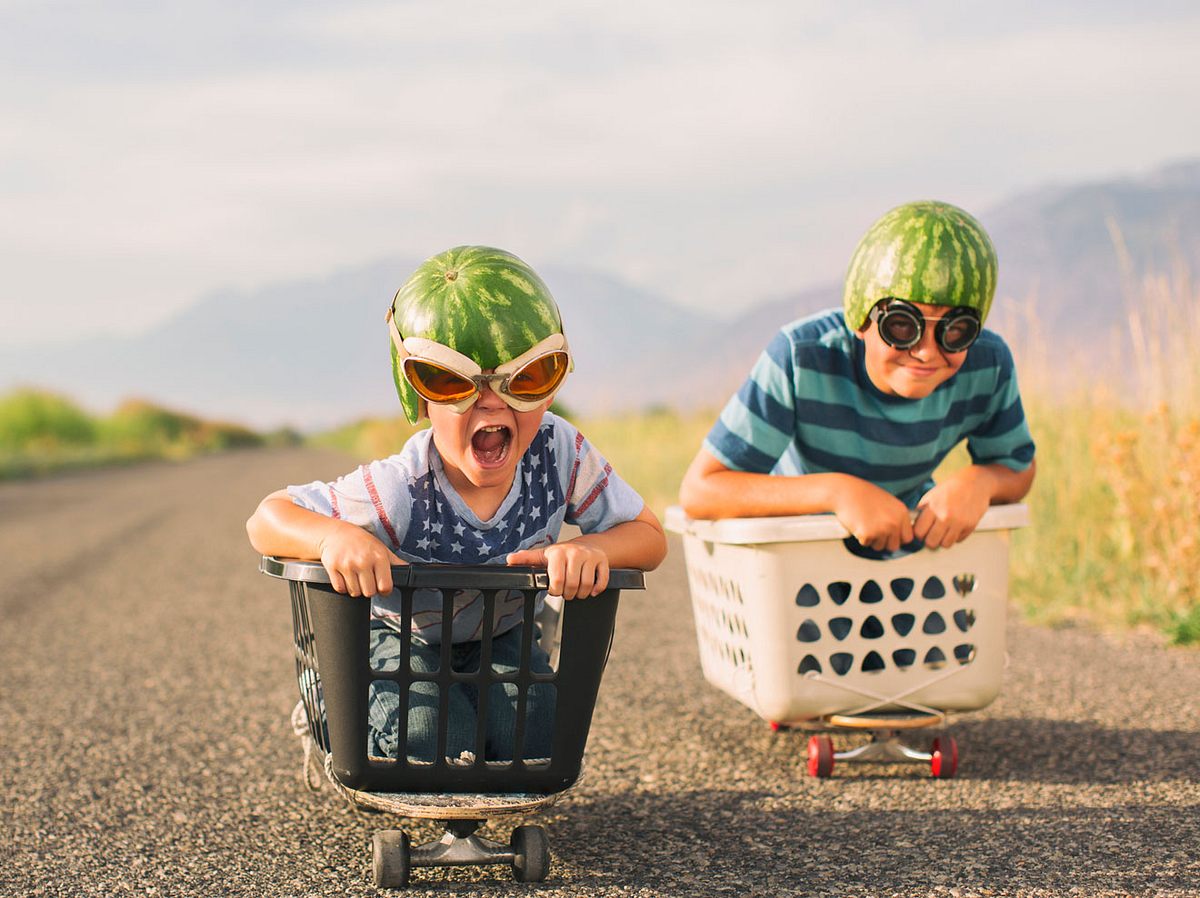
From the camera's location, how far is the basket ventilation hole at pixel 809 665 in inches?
115

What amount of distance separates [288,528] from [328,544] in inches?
6.4

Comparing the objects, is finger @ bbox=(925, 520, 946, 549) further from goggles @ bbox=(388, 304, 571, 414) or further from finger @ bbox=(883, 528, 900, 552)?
goggles @ bbox=(388, 304, 571, 414)

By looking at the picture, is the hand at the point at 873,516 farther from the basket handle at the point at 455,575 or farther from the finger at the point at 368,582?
the finger at the point at 368,582

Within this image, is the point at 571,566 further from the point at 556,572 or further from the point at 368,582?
the point at 368,582

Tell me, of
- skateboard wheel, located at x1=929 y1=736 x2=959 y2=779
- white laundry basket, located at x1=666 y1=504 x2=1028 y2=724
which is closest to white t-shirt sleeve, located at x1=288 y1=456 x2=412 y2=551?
white laundry basket, located at x1=666 y1=504 x2=1028 y2=724

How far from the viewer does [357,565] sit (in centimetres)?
205

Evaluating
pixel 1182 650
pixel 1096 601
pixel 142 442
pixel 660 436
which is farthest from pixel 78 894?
pixel 142 442

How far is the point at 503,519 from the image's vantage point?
2.43 m

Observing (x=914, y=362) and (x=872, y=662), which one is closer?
(x=914, y=362)

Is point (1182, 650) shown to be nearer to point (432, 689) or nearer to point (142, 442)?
point (432, 689)

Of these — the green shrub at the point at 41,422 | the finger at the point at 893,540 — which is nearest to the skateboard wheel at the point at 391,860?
the finger at the point at 893,540

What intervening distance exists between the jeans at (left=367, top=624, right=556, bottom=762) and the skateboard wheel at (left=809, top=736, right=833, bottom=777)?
90 cm

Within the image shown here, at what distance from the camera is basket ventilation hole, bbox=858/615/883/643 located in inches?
117

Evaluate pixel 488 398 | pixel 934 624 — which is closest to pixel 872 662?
pixel 934 624
